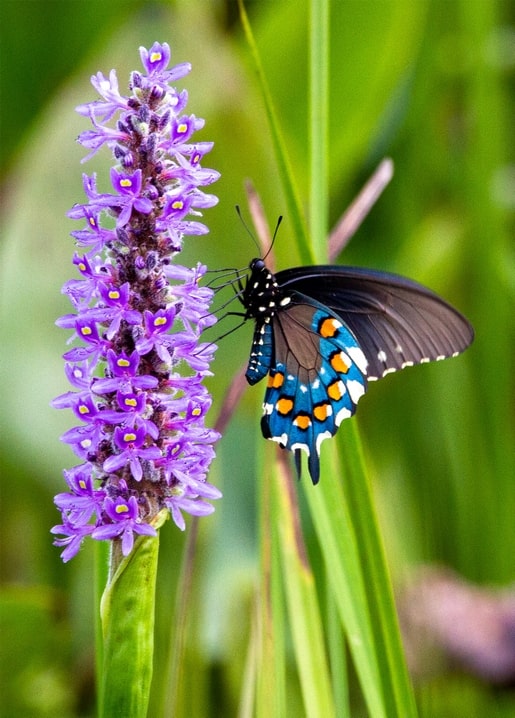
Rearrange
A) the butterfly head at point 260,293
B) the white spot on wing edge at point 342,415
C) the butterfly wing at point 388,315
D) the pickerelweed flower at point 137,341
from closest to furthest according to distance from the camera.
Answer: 1. the pickerelweed flower at point 137,341
2. the white spot on wing edge at point 342,415
3. the butterfly wing at point 388,315
4. the butterfly head at point 260,293

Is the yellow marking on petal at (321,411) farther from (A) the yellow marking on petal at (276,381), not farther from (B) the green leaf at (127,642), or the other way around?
(B) the green leaf at (127,642)

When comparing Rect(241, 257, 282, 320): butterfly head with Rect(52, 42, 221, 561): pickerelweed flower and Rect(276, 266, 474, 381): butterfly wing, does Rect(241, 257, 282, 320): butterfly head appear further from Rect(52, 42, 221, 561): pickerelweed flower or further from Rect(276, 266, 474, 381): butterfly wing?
Rect(52, 42, 221, 561): pickerelweed flower

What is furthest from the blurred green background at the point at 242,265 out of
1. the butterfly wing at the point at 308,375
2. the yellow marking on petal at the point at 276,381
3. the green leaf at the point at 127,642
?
the green leaf at the point at 127,642

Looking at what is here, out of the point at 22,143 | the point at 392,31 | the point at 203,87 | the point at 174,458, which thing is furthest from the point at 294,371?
the point at 22,143

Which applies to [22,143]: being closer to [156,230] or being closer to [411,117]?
[411,117]

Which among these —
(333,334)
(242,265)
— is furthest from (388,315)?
(242,265)

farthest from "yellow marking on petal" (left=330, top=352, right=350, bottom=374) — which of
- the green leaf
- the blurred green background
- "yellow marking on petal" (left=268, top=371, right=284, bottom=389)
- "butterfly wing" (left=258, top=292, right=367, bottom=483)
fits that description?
the green leaf
